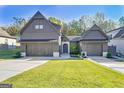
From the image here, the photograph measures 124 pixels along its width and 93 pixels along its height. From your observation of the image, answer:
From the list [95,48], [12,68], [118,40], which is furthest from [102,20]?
[12,68]

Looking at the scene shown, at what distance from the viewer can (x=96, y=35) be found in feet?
78.8

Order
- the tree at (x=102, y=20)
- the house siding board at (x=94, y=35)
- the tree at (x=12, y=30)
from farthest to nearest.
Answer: the tree at (x=12, y=30)
the house siding board at (x=94, y=35)
the tree at (x=102, y=20)

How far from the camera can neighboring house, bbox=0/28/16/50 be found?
27.7 m

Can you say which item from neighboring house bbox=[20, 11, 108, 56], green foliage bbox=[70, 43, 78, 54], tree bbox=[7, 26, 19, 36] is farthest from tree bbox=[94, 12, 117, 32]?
tree bbox=[7, 26, 19, 36]

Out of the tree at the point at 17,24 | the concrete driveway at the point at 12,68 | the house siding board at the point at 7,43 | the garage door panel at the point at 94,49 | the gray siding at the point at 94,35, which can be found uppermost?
the tree at the point at 17,24

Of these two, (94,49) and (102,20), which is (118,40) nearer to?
(94,49)

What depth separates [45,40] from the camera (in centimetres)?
2252

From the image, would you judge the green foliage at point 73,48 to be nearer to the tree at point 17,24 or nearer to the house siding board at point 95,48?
the house siding board at point 95,48

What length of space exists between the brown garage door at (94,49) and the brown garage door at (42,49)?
383 cm

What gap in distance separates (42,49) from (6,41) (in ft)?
29.0

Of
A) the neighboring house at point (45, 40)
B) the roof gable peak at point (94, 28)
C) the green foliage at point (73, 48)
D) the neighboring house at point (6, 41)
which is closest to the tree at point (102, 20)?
the roof gable peak at point (94, 28)

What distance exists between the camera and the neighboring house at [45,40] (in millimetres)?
22391
